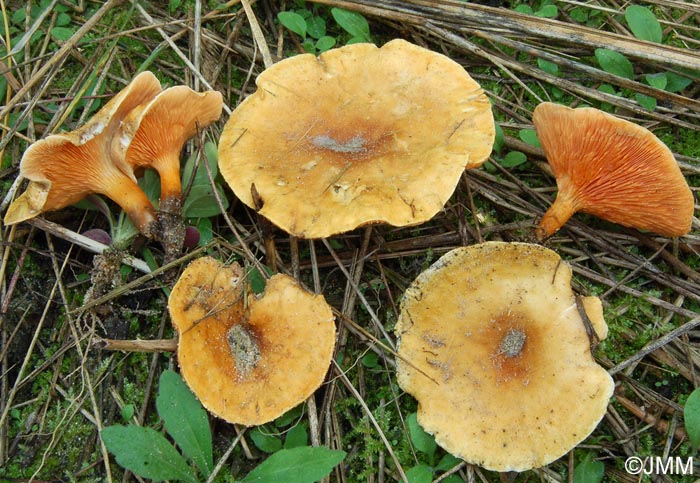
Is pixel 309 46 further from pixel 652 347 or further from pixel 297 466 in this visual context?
pixel 652 347

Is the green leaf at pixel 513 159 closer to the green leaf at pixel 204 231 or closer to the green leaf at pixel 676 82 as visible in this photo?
the green leaf at pixel 676 82

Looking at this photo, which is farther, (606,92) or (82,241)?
(606,92)

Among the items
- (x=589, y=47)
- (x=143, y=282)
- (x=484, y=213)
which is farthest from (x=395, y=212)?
(x=589, y=47)

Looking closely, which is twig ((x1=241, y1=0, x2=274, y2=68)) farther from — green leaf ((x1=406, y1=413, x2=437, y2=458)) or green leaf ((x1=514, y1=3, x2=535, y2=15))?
green leaf ((x1=406, y1=413, x2=437, y2=458))

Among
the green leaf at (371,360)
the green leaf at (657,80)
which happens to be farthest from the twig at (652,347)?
the green leaf at (657,80)

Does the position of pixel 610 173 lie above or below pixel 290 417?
above

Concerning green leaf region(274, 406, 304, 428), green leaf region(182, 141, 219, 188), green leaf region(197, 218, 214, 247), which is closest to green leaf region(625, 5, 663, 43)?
green leaf region(182, 141, 219, 188)

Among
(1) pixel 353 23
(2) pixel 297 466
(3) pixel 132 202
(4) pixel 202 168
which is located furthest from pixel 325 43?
(2) pixel 297 466

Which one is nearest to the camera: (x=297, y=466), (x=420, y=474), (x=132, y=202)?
(x=297, y=466)
